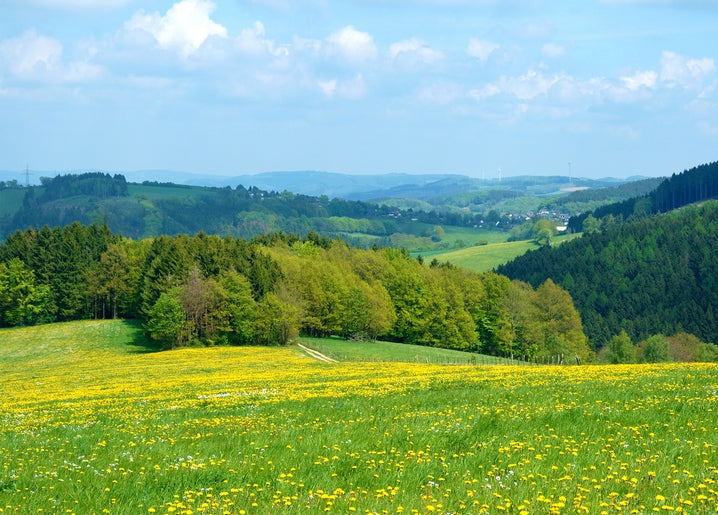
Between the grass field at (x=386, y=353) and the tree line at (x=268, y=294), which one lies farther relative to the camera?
the tree line at (x=268, y=294)

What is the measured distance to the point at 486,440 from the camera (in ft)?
49.6

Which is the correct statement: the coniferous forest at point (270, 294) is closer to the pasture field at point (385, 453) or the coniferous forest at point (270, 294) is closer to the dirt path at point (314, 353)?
the dirt path at point (314, 353)

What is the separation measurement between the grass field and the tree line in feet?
13.9

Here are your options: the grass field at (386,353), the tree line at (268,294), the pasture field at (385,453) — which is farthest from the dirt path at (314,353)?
the pasture field at (385,453)

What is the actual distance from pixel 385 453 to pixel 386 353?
7664 cm

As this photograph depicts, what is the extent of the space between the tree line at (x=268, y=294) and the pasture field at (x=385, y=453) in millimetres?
68483

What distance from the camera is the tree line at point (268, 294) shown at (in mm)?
94750

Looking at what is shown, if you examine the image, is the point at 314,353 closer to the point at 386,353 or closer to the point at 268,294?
the point at 386,353

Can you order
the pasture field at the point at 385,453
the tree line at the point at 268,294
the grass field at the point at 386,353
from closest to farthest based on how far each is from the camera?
1. the pasture field at the point at 385,453
2. the grass field at the point at 386,353
3. the tree line at the point at 268,294

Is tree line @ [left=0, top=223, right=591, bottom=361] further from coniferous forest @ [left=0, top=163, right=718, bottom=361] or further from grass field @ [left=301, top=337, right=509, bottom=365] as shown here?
grass field @ [left=301, top=337, right=509, bottom=365]

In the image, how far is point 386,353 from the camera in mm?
90312

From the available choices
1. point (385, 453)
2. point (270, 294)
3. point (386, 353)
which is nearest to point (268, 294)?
point (270, 294)

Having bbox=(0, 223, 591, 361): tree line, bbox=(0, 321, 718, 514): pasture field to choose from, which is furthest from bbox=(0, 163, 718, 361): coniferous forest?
bbox=(0, 321, 718, 514): pasture field

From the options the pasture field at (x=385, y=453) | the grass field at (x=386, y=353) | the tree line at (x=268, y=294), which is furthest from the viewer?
the tree line at (x=268, y=294)
